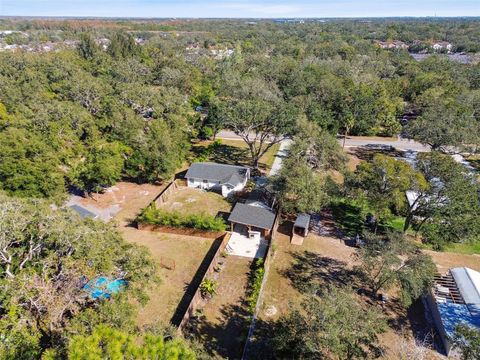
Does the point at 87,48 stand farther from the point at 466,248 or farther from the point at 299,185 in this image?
the point at 466,248

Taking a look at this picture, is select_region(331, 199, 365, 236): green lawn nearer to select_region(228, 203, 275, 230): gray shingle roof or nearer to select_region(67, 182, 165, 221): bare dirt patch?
select_region(228, 203, 275, 230): gray shingle roof

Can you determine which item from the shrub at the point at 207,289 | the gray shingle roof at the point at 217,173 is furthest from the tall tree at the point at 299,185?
the shrub at the point at 207,289

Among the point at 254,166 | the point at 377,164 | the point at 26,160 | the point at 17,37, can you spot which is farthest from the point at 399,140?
the point at 17,37

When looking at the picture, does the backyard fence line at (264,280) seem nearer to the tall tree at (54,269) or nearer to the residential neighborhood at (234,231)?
the residential neighborhood at (234,231)

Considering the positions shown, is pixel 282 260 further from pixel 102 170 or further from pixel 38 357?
Result: pixel 102 170

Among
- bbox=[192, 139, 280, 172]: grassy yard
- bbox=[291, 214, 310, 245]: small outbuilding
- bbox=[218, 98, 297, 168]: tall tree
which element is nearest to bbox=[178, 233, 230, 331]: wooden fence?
bbox=[291, 214, 310, 245]: small outbuilding

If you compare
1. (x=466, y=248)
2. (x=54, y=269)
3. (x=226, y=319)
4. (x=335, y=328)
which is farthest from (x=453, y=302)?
(x=54, y=269)
